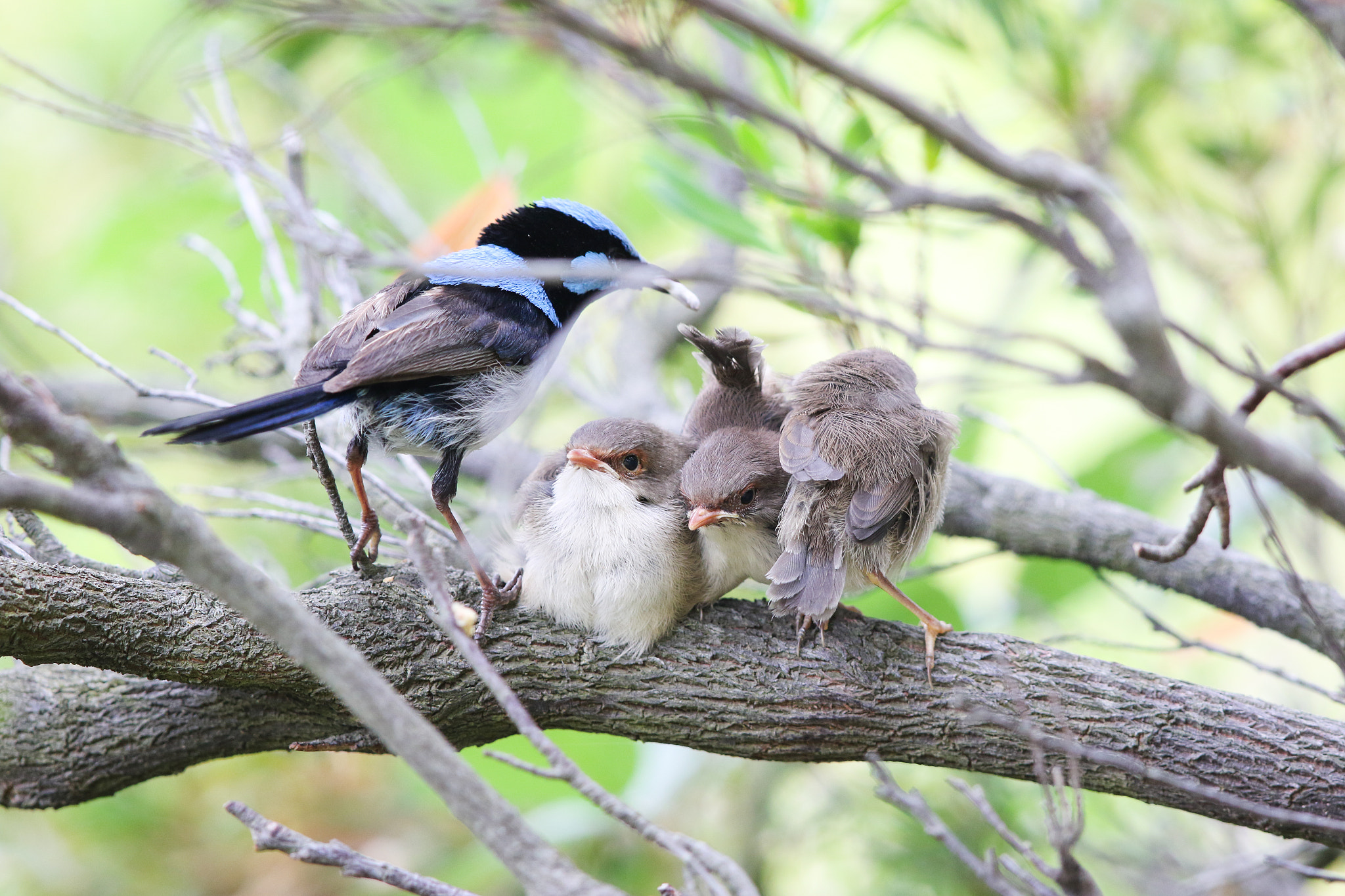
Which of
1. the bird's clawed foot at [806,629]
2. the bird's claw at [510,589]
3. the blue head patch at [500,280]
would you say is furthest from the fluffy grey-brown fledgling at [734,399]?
the bird's claw at [510,589]

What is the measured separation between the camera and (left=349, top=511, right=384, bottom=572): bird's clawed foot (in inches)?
96.0

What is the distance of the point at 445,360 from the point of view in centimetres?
245

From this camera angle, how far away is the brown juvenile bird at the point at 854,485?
2.34 m

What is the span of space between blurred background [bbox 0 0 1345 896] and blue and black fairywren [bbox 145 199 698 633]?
0.60 feet

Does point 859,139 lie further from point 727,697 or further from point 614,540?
point 727,697

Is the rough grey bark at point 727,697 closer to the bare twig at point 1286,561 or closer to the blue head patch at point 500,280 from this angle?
the bare twig at point 1286,561

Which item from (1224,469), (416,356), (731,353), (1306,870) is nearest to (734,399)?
(731,353)

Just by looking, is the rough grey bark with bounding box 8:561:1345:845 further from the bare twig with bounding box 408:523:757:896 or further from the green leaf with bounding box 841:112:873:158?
the green leaf with bounding box 841:112:873:158

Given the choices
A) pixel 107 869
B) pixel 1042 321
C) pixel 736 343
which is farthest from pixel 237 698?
pixel 1042 321

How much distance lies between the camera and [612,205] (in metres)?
A: 6.03

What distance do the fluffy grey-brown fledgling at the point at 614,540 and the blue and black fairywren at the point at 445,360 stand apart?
16 cm

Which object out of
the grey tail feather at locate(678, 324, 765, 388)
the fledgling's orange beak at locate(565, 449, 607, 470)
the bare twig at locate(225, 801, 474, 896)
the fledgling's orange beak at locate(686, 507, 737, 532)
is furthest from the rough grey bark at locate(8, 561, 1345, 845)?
the grey tail feather at locate(678, 324, 765, 388)

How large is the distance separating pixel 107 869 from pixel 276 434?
177 centimetres

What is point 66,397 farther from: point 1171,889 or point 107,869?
point 1171,889
